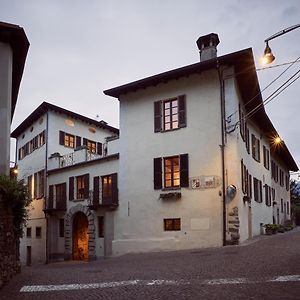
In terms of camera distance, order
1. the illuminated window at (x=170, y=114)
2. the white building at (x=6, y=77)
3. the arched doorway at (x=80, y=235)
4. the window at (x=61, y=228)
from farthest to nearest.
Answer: the window at (x=61, y=228) < the arched doorway at (x=80, y=235) < the illuminated window at (x=170, y=114) < the white building at (x=6, y=77)

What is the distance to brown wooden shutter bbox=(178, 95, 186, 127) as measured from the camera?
20828 millimetres

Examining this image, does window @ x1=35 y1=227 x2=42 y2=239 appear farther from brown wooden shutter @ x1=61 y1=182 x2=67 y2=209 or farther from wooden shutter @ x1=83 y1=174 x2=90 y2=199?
wooden shutter @ x1=83 y1=174 x2=90 y2=199

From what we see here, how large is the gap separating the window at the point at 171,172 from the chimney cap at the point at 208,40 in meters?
6.52

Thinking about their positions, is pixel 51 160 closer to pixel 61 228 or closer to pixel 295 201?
pixel 61 228

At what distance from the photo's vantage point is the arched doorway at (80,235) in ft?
87.9

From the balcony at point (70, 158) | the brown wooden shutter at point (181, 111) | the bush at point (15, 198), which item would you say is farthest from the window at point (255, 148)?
the bush at point (15, 198)

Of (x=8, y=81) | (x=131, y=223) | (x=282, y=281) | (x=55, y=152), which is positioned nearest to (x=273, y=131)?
(x=131, y=223)

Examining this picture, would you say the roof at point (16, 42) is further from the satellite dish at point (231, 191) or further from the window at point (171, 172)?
the satellite dish at point (231, 191)

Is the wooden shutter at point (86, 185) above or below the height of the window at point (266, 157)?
below

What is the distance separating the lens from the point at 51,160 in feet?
98.4

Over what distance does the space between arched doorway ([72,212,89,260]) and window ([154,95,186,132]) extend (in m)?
8.65

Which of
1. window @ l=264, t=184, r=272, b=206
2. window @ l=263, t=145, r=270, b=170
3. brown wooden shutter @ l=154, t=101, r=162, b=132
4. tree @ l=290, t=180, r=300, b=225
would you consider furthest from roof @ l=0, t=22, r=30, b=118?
tree @ l=290, t=180, r=300, b=225

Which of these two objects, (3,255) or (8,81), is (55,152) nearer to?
(8,81)

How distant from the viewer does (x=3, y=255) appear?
1057cm
